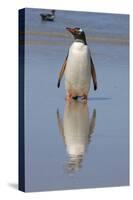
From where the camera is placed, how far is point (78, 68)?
27.1ft

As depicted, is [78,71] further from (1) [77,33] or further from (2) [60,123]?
(2) [60,123]

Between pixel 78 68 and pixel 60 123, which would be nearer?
pixel 60 123


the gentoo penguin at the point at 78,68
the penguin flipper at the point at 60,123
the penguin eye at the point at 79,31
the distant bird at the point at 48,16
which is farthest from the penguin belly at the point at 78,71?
the distant bird at the point at 48,16

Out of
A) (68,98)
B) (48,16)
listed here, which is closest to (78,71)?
(68,98)

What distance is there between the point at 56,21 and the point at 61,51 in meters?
0.31

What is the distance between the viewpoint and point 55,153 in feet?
26.5

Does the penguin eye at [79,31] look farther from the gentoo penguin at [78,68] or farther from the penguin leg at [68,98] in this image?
the penguin leg at [68,98]

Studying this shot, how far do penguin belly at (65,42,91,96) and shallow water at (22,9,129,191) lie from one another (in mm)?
81

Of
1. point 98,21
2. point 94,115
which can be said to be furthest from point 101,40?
point 94,115

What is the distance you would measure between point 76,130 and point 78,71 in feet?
2.04

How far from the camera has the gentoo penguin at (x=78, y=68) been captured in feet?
26.8

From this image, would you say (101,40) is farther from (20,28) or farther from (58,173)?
(58,173)

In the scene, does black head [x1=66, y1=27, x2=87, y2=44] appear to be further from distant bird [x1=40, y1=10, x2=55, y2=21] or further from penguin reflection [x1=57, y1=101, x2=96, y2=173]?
penguin reflection [x1=57, y1=101, x2=96, y2=173]

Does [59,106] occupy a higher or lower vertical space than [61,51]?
lower
